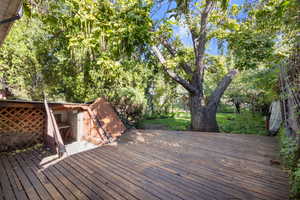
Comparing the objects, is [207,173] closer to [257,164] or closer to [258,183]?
[258,183]

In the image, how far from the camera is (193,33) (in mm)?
6102

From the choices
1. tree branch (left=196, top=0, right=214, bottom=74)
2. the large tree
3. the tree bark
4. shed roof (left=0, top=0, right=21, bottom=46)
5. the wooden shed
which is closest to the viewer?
shed roof (left=0, top=0, right=21, bottom=46)

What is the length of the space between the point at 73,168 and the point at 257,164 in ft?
12.1

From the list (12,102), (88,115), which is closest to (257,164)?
(88,115)

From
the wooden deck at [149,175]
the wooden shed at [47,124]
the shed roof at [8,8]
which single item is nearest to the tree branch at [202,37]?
the wooden deck at [149,175]

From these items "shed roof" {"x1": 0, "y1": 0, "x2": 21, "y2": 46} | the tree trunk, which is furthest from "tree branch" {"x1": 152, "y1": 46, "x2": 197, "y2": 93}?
"shed roof" {"x1": 0, "y1": 0, "x2": 21, "y2": 46}

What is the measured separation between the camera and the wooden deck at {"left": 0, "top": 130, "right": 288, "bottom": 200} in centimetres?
175

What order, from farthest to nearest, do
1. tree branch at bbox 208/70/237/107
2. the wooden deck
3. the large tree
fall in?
tree branch at bbox 208/70/237/107 → the large tree → the wooden deck

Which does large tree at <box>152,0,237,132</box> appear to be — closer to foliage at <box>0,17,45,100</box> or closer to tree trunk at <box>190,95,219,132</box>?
tree trunk at <box>190,95,219,132</box>

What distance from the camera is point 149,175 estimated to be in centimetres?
217

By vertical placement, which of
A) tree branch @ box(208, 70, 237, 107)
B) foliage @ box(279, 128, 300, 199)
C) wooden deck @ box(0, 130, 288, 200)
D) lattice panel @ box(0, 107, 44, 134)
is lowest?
wooden deck @ box(0, 130, 288, 200)

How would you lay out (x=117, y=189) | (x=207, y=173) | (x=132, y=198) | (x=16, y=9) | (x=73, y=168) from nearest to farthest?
(x=16, y=9), (x=132, y=198), (x=117, y=189), (x=207, y=173), (x=73, y=168)

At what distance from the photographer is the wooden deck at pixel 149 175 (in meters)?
1.75

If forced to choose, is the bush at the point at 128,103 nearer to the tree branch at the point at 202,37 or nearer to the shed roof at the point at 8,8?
the tree branch at the point at 202,37
